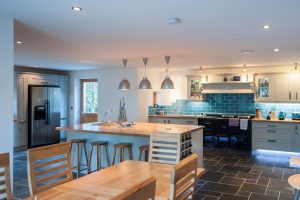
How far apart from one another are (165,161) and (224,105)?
17.5ft

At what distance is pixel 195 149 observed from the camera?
16.4ft

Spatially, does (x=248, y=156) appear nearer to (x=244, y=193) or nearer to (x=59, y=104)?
(x=244, y=193)

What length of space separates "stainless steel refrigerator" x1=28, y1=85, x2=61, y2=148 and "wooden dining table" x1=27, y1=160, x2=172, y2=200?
566 centimetres

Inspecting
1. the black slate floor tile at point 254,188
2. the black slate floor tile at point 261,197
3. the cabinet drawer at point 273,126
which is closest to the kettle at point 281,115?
the cabinet drawer at point 273,126

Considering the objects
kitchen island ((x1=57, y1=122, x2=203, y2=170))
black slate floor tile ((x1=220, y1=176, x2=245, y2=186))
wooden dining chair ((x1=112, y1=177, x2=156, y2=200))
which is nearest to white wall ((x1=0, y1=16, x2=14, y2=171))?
kitchen island ((x1=57, y1=122, x2=203, y2=170))

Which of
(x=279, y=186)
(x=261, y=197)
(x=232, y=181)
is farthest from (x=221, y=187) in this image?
Answer: (x=279, y=186)

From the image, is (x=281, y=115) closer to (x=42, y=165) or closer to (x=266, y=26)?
(x=266, y=26)

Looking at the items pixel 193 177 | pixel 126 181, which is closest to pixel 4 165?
pixel 126 181

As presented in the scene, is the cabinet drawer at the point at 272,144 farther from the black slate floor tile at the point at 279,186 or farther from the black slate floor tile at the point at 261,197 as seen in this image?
the black slate floor tile at the point at 261,197

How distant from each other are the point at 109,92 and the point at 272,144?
4.63 meters

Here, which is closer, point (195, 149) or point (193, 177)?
point (193, 177)

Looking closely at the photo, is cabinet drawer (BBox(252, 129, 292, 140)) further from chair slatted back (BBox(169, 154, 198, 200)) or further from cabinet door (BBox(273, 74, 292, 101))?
chair slatted back (BBox(169, 154, 198, 200))

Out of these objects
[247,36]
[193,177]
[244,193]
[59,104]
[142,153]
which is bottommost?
[244,193]

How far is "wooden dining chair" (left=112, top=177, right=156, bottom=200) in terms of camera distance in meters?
1.08
